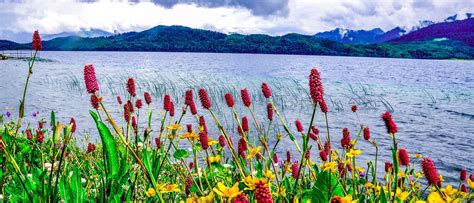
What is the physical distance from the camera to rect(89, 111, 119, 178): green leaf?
1.84 m

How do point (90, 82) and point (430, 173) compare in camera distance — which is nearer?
point (90, 82)

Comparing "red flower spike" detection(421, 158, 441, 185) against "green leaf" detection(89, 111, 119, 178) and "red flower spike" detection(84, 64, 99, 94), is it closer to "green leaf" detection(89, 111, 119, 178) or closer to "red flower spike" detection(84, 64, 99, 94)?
"green leaf" detection(89, 111, 119, 178)

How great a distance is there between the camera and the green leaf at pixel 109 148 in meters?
1.84

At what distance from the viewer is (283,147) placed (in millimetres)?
11430

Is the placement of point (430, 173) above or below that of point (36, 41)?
below

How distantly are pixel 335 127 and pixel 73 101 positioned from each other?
35.6 feet

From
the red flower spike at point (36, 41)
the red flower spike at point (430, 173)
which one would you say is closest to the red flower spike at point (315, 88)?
the red flower spike at point (430, 173)

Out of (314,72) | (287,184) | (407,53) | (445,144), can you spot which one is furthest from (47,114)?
(407,53)

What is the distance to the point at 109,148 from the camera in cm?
199

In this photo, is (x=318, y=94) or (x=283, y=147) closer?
(x=318, y=94)

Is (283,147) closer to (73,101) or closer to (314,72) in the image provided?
(314,72)

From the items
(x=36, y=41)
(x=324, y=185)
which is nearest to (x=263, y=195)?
(x=324, y=185)

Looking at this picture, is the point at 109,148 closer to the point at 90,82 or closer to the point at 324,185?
the point at 90,82

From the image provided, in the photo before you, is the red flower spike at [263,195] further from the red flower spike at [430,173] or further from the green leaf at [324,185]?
the red flower spike at [430,173]
